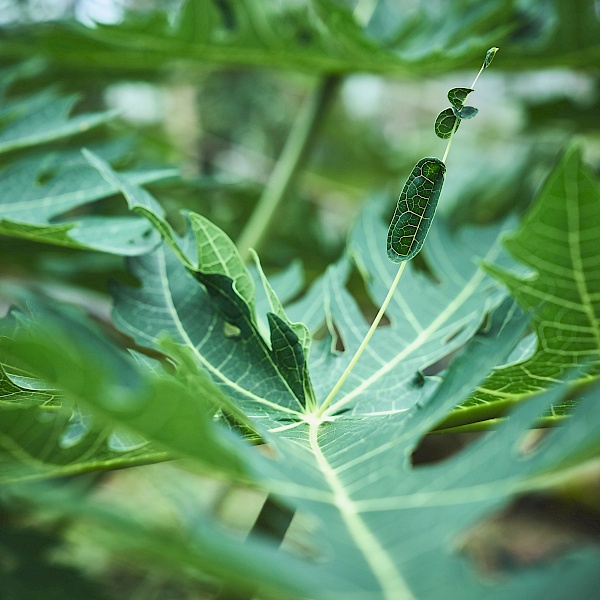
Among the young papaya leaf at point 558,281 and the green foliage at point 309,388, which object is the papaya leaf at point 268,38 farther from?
the young papaya leaf at point 558,281

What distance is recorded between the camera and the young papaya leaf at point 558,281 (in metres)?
0.30

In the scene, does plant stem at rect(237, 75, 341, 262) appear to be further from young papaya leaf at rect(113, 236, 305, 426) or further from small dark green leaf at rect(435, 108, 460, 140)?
small dark green leaf at rect(435, 108, 460, 140)

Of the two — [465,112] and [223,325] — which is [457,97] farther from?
[223,325]

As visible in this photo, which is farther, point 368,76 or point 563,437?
point 368,76

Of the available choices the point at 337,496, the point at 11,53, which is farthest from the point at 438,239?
the point at 11,53

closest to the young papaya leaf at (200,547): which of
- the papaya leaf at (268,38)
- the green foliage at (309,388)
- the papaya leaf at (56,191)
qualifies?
the green foliage at (309,388)

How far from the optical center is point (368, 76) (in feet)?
2.85

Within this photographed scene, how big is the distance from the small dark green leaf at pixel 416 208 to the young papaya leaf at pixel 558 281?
51 mm

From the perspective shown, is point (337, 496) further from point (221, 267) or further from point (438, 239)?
point (438, 239)

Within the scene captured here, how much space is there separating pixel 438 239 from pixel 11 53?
663 millimetres

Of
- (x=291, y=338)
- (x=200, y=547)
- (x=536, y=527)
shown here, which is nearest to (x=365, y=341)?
(x=291, y=338)

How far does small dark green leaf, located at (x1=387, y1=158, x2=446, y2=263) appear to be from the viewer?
292 millimetres

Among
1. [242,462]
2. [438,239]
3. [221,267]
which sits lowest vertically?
[242,462]

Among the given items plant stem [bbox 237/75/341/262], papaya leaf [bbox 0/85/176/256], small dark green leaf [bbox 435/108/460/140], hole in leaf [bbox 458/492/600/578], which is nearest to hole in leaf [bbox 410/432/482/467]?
hole in leaf [bbox 458/492/600/578]
